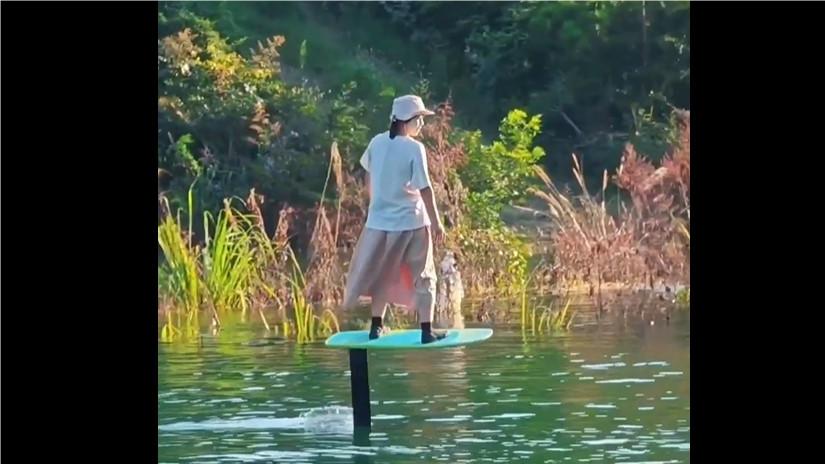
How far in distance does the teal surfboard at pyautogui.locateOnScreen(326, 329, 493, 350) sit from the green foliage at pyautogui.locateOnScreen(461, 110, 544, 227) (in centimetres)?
522

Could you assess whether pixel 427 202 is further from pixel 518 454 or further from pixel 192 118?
pixel 192 118

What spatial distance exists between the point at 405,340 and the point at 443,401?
1309 mm

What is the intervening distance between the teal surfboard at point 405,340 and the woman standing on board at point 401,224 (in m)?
0.06

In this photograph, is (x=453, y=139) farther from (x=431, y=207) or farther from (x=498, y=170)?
(x=431, y=207)

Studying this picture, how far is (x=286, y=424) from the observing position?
8.80m

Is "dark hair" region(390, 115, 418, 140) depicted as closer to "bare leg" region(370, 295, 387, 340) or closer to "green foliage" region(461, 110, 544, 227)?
"bare leg" region(370, 295, 387, 340)

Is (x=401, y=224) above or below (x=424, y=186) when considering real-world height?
below

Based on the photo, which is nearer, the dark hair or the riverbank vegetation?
the dark hair

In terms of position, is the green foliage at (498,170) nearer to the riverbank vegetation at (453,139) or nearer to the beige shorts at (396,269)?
the riverbank vegetation at (453,139)

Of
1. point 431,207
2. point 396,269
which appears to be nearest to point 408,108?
point 431,207

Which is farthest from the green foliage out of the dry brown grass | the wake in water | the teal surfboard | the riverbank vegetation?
the teal surfboard

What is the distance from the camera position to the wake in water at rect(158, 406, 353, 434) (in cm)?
873

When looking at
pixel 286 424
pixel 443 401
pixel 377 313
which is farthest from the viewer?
pixel 443 401
